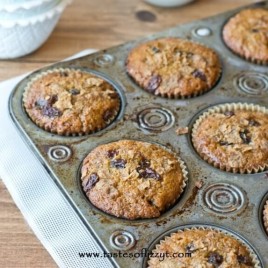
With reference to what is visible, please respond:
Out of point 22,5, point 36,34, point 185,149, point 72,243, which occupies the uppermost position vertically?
point 22,5

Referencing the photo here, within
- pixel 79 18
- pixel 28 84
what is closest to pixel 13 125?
pixel 28 84

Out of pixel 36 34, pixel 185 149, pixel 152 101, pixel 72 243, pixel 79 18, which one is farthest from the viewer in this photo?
pixel 79 18

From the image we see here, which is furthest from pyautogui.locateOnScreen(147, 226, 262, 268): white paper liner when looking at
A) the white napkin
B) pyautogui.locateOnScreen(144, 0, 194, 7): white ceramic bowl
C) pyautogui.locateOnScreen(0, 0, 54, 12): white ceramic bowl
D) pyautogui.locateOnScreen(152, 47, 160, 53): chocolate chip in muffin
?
pyautogui.locateOnScreen(144, 0, 194, 7): white ceramic bowl

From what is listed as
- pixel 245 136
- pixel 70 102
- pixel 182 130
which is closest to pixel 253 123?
pixel 245 136

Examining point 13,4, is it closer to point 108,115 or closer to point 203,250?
point 108,115

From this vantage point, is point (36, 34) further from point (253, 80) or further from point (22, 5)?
point (253, 80)

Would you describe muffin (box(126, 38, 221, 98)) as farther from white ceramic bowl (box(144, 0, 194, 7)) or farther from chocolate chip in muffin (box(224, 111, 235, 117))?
white ceramic bowl (box(144, 0, 194, 7))

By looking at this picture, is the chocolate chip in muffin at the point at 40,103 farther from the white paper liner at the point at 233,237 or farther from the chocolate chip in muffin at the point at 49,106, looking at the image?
the white paper liner at the point at 233,237
